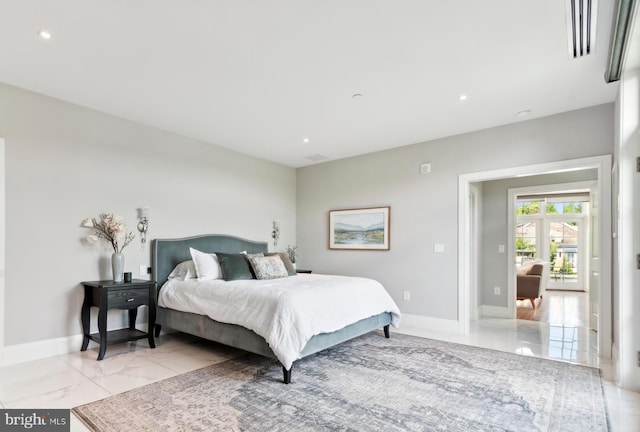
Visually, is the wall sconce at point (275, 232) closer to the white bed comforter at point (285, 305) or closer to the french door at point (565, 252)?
the white bed comforter at point (285, 305)

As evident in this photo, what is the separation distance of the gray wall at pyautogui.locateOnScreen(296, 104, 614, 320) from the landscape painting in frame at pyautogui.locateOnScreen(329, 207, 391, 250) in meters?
0.11

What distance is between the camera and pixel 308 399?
2621 mm

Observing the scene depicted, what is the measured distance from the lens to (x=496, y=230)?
5.87m

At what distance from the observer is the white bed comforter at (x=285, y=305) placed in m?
2.96

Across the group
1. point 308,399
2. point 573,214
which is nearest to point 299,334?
point 308,399

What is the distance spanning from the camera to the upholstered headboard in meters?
4.37

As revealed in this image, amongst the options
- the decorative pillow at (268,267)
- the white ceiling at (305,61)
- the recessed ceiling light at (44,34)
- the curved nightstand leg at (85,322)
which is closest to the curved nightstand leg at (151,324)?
the curved nightstand leg at (85,322)

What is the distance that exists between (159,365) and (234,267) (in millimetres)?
1340

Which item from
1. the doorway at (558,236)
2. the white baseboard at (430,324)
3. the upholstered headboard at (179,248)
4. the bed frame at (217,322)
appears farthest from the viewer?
the doorway at (558,236)

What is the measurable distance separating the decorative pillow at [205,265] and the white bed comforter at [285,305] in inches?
6.2

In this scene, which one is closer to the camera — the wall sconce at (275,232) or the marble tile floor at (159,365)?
the marble tile floor at (159,365)

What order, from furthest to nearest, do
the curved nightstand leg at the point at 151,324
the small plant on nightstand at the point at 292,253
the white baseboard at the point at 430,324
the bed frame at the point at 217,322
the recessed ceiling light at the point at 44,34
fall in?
the small plant on nightstand at the point at 292,253 < the white baseboard at the point at 430,324 < the curved nightstand leg at the point at 151,324 < the bed frame at the point at 217,322 < the recessed ceiling light at the point at 44,34

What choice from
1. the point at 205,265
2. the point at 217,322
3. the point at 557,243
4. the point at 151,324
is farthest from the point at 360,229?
the point at 557,243

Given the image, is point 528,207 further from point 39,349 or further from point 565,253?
point 39,349
